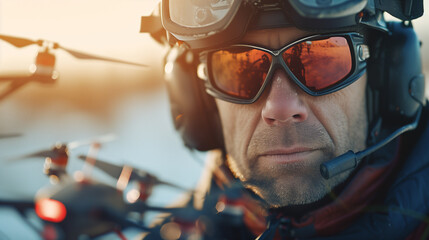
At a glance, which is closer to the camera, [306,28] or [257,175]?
[306,28]

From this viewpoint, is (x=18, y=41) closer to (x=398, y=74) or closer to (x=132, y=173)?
(x=132, y=173)

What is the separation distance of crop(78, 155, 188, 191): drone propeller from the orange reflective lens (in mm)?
457

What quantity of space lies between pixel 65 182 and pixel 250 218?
751 millimetres

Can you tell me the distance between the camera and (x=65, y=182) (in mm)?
1081

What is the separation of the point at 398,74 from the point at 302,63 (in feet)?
1.32

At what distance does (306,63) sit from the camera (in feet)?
3.08

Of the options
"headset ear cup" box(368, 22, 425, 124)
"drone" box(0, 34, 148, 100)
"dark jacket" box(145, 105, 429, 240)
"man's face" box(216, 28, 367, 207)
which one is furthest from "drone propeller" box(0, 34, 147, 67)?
"headset ear cup" box(368, 22, 425, 124)

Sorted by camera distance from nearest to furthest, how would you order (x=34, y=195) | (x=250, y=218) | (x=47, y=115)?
(x=34, y=195)
(x=250, y=218)
(x=47, y=115)

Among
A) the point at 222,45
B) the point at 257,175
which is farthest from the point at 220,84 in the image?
the point at 257,175

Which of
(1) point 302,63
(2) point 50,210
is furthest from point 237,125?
(2) point 50,210

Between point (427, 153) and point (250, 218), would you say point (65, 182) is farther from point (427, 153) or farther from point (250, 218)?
point (427, 153)

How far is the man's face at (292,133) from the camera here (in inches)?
37.6

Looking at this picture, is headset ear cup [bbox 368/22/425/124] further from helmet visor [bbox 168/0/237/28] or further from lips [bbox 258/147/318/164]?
helmet visor [bbox 168/0/237/28]

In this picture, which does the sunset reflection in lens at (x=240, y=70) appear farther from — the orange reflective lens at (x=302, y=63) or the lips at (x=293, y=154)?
the lips at (x=293, y=154)
